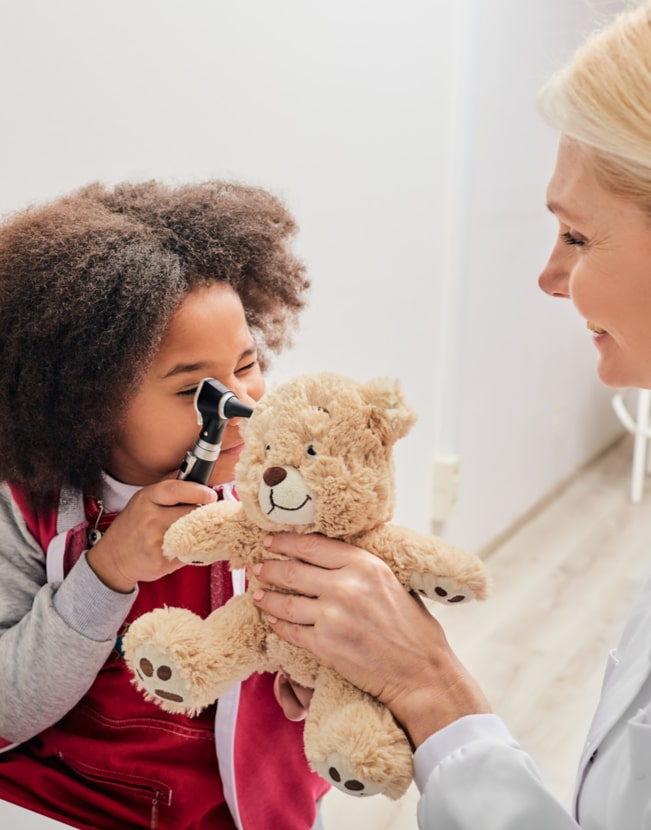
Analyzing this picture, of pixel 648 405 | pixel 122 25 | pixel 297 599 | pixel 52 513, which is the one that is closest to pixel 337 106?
pixel 122 25

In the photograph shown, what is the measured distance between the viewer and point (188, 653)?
735 millimetres

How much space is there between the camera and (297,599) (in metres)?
0.77

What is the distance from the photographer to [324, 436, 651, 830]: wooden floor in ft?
5.96

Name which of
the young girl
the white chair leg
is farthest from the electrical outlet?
the young girl

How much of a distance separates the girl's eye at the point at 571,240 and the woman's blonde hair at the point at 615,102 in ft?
0.23

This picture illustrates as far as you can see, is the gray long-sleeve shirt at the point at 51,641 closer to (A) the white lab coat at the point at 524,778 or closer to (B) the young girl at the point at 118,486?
(B) the young girl at the point at 118,486

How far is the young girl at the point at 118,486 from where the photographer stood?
33.7 inches

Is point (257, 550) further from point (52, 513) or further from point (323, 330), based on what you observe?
point (323, 330)

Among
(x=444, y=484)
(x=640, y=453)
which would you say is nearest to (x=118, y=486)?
(x=444, y=484)

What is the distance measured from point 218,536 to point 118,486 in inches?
8.6

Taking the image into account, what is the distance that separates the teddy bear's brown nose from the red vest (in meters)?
0.27

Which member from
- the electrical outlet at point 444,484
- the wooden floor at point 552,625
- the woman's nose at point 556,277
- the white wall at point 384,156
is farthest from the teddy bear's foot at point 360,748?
the electrical outlet at point 444,484

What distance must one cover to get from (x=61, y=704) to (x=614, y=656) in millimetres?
585

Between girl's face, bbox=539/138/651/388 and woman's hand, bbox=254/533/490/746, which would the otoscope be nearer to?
woman's hand, bbox=254/533/490/746
